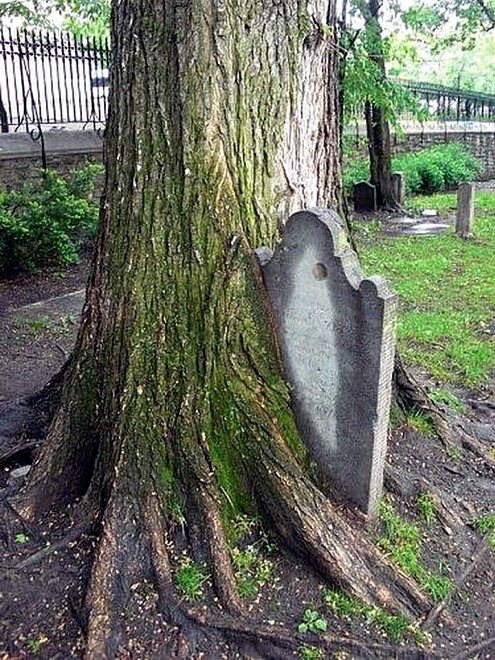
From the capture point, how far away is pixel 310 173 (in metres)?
3.12

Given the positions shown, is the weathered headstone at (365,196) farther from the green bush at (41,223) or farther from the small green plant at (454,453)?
the small green plant at (454,453)

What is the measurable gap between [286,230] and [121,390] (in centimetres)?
93

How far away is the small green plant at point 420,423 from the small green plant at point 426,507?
615 millimetres

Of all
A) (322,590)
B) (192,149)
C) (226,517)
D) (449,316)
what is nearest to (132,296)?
(192,149)

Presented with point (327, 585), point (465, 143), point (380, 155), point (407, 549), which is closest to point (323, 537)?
point (327, 585)

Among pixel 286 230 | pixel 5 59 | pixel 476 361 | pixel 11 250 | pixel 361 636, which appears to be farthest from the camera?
pixel 5 59

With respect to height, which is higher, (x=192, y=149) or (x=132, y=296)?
(x=192, y=149)

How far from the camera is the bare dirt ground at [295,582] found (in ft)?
7.95

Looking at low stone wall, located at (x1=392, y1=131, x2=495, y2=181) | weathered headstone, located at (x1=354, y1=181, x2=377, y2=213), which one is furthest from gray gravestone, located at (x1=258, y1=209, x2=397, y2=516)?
low stone wall, located at (x1=392, y1=131, x2=495, y2=181)

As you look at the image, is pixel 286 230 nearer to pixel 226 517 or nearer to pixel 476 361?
pixel 226 517

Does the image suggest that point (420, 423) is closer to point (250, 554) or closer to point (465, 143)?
point (250, 554)

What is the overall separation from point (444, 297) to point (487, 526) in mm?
4784

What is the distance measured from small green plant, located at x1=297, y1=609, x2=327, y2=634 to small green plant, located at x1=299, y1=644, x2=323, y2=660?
6 centimetres

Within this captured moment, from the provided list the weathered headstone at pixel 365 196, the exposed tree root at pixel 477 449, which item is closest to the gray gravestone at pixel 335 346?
the exposed tree root at pixel 477 449
